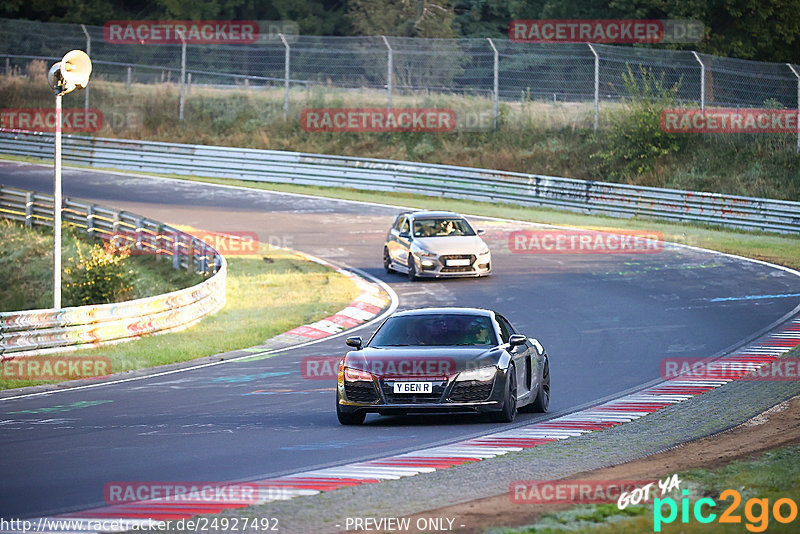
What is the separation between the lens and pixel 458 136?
47250mm

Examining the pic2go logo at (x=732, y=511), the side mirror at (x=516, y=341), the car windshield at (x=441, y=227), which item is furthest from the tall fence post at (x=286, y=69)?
the pic2go logo at (x=732, y=511)

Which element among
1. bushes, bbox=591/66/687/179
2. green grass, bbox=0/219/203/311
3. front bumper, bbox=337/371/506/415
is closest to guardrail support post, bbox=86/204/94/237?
green grass, bbox=0/219/203/311

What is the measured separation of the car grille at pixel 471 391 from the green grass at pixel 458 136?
2709 centimetres

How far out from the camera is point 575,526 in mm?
7230

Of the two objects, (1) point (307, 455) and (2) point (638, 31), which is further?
(2) point (638, 31)

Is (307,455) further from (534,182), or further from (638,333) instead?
(534,182)

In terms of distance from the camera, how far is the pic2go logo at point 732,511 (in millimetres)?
7043

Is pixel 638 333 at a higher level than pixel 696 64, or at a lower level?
lower

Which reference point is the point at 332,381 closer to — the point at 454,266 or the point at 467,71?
the point at 454,266

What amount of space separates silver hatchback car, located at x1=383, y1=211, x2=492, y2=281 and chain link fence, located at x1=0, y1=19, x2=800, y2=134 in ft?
49.0

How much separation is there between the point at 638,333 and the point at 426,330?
7424 millimetres

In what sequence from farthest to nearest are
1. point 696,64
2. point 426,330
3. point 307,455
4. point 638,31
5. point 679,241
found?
point 638,31, point 696,64, point 679,241, point 426,330, point 307,455

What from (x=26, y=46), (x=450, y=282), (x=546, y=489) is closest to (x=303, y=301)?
(x=450, y=282)

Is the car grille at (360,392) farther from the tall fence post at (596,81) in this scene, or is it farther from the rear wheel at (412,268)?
the tall fence post at (596,81)
